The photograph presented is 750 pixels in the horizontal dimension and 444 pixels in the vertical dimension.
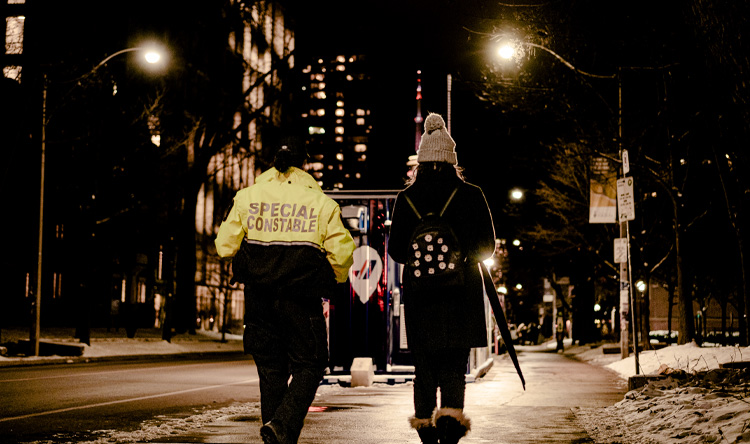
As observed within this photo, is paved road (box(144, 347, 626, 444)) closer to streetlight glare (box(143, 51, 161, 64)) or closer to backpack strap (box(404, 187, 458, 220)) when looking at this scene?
backpack strap (box(404, 187, 458, 220))

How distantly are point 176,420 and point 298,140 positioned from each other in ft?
14.5

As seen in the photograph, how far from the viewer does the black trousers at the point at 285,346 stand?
18.1 feet

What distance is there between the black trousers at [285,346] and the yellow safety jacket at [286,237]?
134 mm

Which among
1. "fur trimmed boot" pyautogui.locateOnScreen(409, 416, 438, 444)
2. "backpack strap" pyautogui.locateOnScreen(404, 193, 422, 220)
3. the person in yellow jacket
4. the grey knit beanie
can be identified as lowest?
"fur trimmed boot" pyautogui.locateOnScreen(409, 416, 438, 444)

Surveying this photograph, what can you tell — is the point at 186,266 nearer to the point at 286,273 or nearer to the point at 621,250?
the point at 621,250

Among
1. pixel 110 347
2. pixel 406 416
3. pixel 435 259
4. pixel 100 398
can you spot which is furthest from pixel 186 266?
pixel 435 259

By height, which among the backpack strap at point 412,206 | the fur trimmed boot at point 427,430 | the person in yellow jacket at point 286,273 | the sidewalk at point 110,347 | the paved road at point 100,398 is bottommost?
the sidewalk at point 110,347

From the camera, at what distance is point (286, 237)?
5582 millimetres

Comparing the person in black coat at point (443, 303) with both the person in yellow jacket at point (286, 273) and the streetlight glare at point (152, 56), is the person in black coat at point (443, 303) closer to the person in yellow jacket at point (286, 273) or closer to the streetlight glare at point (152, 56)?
the person in yellow jacket at point (286, 273)

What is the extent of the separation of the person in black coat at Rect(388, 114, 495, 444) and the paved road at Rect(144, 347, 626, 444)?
82.9 inches

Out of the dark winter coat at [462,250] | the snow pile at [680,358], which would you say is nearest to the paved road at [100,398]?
the dark winter coat at [462,250]

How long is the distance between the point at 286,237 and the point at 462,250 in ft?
3.51

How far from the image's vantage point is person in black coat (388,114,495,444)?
5566 millimetres

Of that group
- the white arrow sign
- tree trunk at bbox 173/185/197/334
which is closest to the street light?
tree trunk at bbox 173/185/197/334
